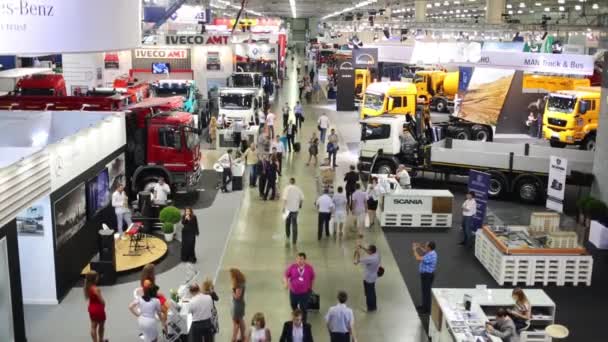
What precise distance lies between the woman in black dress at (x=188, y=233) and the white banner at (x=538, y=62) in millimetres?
16426

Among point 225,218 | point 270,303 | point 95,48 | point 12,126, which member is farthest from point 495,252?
point 12,126

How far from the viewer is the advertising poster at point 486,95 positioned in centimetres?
2723

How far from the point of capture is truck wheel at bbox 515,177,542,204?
55.8 ft

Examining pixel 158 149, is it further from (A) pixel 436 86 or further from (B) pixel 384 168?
(A) pixel 436 86

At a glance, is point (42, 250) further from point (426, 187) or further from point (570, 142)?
point (570, 142)

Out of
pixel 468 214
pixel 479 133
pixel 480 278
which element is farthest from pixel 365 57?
pixel 480 278

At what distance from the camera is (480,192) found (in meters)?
14.3

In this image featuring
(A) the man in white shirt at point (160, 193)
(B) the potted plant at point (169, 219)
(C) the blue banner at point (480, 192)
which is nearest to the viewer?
(B) the potted plant at point (169, 219)

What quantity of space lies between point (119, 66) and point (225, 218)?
60.4ft

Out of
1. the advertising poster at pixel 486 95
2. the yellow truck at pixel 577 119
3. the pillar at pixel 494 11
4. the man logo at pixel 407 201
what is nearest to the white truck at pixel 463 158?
the man logo at pixel 407 201

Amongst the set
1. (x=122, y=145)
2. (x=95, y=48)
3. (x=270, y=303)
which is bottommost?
(x=270, y=303)

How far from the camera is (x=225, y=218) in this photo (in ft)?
50.8

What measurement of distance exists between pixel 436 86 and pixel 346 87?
558 cm

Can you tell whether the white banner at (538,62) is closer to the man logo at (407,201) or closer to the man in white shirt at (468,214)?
the man logo at (407,201)
